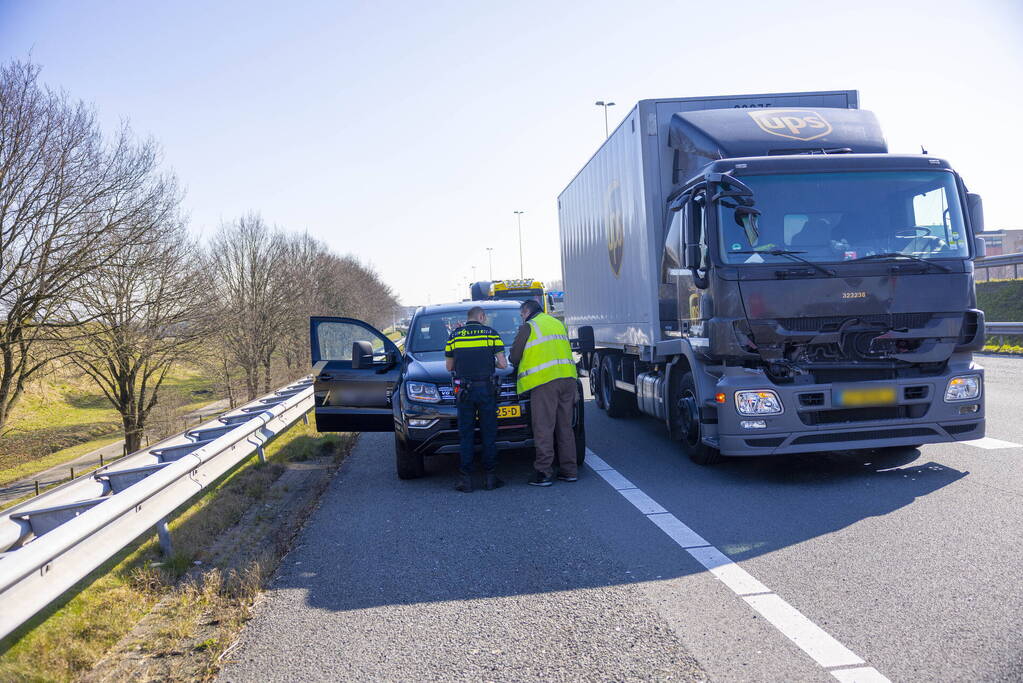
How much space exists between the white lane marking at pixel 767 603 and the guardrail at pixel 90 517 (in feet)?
10.9

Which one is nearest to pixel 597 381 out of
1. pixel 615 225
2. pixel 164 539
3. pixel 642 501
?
pixel 615 225

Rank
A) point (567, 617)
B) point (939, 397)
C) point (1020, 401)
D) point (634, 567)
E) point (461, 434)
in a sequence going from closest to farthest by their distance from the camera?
1. point (567, 617)
2. point (634, 567)
3. point (939, 397)
4. point (461, 434)
5. point (1020, 401)

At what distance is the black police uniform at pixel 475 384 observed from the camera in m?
7.88

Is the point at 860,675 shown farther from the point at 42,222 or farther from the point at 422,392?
the point at 42,222

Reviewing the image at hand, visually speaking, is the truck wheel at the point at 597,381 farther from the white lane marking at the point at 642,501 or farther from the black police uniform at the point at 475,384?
the white lane marking at the point at 642,501

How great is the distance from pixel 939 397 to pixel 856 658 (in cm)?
443

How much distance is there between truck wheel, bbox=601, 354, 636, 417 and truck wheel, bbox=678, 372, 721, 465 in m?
4.01

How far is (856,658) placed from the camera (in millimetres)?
3650

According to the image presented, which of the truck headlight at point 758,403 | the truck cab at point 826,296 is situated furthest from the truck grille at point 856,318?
the truck headlight at point 758,403

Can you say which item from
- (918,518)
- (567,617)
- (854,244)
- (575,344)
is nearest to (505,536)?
(567,617)

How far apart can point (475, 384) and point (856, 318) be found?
3.36m

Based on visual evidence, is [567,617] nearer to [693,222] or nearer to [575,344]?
[693,222]

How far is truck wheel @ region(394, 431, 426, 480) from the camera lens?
857 centimetres

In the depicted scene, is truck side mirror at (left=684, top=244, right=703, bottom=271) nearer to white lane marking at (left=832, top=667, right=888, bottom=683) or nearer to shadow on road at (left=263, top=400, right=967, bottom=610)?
shadow on road at (left=263, top=400, right=967, bottom=610)
